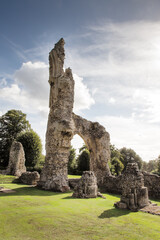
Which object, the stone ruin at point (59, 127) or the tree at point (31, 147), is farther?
the tree at point (31, 147)

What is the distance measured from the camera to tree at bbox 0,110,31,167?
27.2 meters

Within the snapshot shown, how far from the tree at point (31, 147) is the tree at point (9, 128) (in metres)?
2.85

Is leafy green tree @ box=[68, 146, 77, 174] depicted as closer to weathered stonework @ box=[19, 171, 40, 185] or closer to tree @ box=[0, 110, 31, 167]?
tree @ box=[0, 110, 31, 167]

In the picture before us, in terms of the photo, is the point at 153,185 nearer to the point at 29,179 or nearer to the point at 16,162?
the point at 29,179

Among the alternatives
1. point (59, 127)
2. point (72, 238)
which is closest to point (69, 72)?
point (59, 127)

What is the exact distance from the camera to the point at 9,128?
29281 mm

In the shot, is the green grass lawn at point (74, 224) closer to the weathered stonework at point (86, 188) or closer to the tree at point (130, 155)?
the weathered stonework at point (86, 188)

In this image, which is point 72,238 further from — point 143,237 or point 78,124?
point 78,124

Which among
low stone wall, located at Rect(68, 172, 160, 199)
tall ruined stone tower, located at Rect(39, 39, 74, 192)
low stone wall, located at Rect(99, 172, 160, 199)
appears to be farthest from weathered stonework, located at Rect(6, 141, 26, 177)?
low stone wall, located at Rect(99, 172, 160, 199)

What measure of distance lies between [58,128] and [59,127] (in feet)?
0.36

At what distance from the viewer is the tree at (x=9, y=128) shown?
2721cm

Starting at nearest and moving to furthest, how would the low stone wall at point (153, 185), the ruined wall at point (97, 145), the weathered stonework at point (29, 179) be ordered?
the low stone wall at point (153, 185) → the weathered stonework at point (29, 179) → the ruined wall at point (97, 145)

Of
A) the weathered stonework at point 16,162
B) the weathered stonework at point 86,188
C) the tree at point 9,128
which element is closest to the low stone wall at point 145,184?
the weathered stonework at point 86,188

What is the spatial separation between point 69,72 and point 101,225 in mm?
13425
